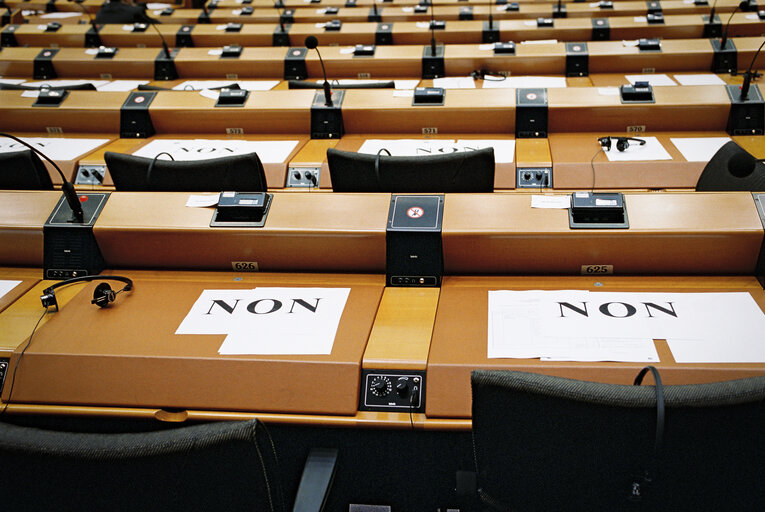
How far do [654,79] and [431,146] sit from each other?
1.82 meters

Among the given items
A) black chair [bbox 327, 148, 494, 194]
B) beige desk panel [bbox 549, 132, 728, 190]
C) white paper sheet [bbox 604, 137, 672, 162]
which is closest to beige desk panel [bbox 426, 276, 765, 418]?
black chair [bbox 327, 148, 494, 194]

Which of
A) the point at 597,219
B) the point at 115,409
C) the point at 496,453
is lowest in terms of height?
the point at 115,409

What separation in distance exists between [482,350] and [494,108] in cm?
174

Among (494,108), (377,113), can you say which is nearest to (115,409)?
(377,113)

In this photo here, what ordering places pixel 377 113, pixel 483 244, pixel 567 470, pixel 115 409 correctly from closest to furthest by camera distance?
1. pixel 567 470
2. pixel 115 409
3. pixel 483 244
4. pixel 377 113

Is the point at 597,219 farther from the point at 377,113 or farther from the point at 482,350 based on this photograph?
the point at 377,113

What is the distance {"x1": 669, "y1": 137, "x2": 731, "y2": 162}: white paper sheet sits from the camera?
2.39 meters

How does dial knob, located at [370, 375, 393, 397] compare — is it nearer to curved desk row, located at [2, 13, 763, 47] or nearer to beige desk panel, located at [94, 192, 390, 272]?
beige desk panel, located at [94, 192, 390, 272]

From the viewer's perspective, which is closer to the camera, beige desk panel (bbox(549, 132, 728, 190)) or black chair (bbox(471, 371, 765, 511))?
black chair (bbox(471, 371, 765, 511))

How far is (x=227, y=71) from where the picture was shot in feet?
13.9

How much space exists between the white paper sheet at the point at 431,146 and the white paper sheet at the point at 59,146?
142 centimetres

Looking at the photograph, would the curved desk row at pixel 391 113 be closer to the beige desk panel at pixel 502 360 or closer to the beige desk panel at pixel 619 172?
the beige desk panel at pixel 619 172

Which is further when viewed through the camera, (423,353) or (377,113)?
(377,113)

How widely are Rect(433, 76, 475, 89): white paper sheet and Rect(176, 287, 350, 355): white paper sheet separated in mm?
2323
